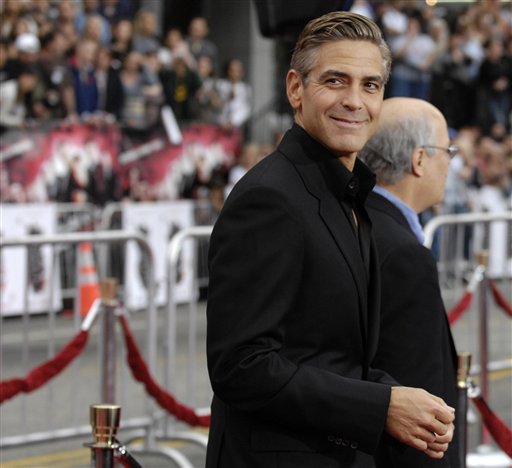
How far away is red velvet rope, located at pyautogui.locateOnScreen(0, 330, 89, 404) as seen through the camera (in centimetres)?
650

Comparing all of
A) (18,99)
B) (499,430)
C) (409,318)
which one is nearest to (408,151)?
(409,318)

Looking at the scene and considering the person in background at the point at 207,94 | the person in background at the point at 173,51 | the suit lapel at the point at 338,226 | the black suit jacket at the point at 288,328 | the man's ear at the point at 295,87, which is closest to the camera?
the black suit jacket at the point at 288,328

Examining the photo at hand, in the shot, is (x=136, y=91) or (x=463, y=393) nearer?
(x=463, y=393)

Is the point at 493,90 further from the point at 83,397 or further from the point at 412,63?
the point at 83,397

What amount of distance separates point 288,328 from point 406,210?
3.57ft

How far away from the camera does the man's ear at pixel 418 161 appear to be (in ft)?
13.2

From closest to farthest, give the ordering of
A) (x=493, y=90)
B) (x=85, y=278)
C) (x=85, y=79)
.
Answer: (x=85, y=278) < (x=85, y=79) < (x=493, y=90)

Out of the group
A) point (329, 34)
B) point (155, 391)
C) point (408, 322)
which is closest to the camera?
point (329, 34)

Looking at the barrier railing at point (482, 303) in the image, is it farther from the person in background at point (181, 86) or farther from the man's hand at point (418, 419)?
the person in background at point (181, 86)

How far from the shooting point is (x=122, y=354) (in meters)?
9.58

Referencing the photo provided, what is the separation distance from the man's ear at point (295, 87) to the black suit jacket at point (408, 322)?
0.51 metres

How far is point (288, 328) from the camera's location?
2947 millimetres

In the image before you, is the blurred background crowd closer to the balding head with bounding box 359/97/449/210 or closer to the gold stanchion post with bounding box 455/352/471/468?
the gold stanchion post with bounding box 455/352/471/468

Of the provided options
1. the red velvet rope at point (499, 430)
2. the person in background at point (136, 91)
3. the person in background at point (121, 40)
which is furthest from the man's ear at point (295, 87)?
the person in background at point (121, 40)
